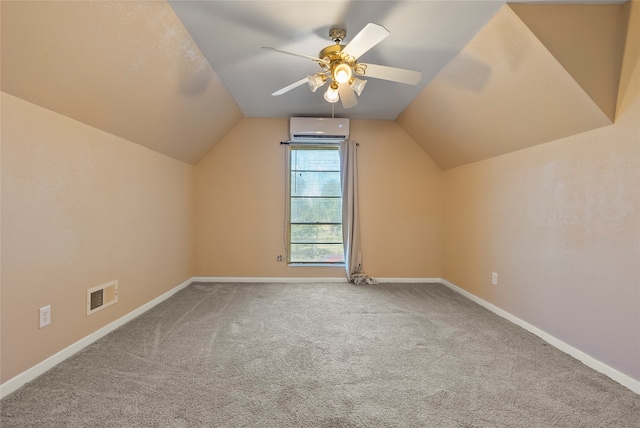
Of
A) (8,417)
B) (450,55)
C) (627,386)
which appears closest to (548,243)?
(627,386)

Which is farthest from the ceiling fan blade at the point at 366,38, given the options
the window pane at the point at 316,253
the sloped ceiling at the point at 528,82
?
the window pane at the point at 316,253

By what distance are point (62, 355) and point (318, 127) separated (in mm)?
3392

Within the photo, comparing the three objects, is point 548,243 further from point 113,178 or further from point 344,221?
point 113,178

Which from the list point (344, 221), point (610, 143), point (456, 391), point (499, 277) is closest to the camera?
point (456, 391)

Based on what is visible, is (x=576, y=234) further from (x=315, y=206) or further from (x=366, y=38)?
(x=315, y=206)

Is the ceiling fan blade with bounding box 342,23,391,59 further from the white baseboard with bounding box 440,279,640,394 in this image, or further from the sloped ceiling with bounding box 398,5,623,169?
the white baseboard with bounding box 440,279,640,394

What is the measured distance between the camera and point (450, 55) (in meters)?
2.40

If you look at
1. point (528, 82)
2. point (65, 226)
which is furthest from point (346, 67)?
point (65, 226)

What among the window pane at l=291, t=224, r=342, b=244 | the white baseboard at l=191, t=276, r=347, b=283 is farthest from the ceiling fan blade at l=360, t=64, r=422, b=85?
the white baseboard at l=191, t=276, r=347, b=283

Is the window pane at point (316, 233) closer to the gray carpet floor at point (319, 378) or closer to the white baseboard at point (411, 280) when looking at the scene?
the white baseboard at point (411, 280)

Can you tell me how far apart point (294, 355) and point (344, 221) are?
91.8 inches

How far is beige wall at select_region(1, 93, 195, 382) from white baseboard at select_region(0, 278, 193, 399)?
36 mm

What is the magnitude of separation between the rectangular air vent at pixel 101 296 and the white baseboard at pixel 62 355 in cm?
19

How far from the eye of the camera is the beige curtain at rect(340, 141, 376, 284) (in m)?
4.12
